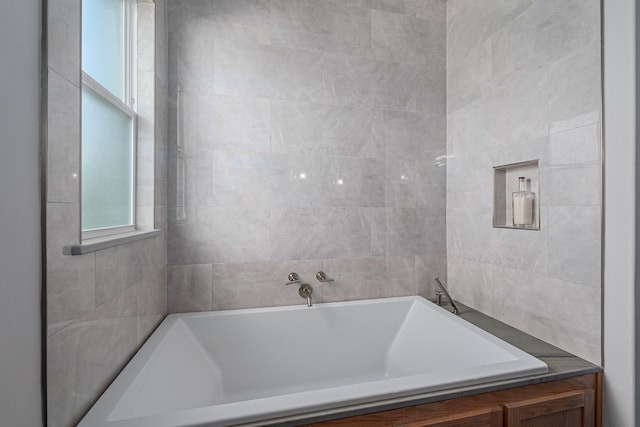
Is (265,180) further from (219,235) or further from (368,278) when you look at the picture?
(368,278)

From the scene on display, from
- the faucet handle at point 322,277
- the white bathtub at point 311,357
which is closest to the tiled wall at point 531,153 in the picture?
the white bathtub at point 311,357

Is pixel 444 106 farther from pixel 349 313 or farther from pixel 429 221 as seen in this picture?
pixel 349 313

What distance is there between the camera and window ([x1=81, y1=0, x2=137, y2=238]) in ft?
3.11

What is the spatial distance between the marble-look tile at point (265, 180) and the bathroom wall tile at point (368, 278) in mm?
435

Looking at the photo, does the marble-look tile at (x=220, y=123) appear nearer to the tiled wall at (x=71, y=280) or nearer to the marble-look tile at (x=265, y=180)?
the marble-look tile at (x=265, y=180)

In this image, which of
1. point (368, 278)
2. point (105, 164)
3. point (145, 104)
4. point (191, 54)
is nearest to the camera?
point (105, 164)

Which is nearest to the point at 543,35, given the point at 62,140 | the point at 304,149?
the point at 304,149

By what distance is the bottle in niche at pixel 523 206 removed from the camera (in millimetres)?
1378

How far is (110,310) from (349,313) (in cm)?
119

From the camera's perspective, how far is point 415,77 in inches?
75.3

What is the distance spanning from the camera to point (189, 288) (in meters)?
1.61

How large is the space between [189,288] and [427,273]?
Result: 1.48 m

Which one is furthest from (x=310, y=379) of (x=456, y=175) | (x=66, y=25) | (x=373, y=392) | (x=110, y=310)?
(x=66, y=25)

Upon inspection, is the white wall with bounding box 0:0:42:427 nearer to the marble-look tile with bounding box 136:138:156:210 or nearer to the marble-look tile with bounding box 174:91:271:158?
the marble-look tile with bounding box 136:138:156:210
